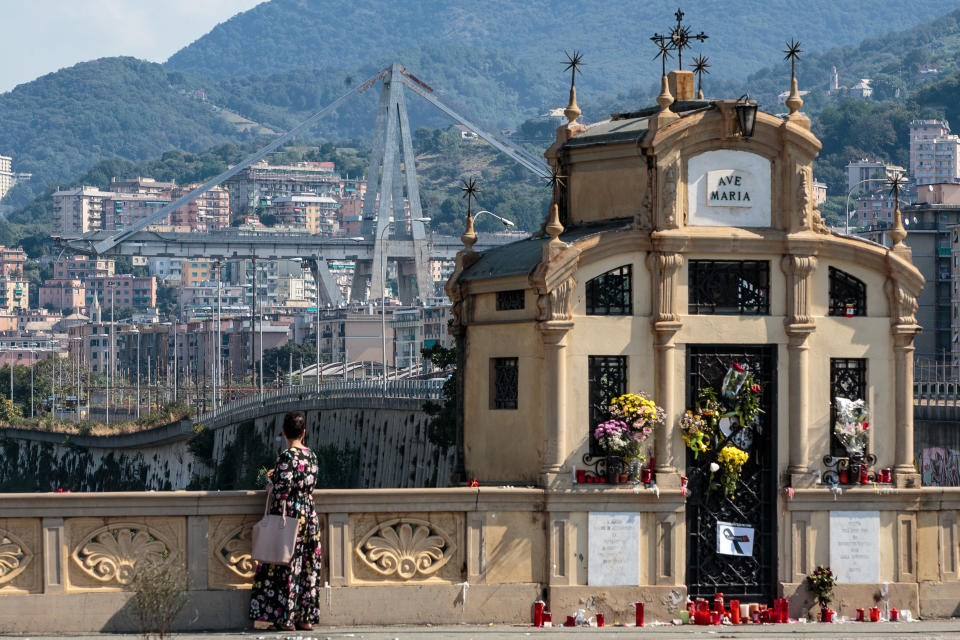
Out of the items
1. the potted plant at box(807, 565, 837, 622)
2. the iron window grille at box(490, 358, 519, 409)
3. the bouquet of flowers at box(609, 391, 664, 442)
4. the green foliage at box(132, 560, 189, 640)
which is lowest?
the potted plant at box(807, 565, 837, 622)

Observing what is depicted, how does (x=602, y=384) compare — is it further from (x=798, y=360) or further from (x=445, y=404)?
(x=445, y=404)

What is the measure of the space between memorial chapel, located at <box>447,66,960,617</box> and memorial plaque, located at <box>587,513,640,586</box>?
0.11 ft

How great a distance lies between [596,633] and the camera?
879 inches

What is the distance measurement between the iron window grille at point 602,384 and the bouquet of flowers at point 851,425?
2.90 meters

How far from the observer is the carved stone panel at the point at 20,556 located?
2181 cm

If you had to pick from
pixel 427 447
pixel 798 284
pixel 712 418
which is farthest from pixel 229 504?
pixel 427 447

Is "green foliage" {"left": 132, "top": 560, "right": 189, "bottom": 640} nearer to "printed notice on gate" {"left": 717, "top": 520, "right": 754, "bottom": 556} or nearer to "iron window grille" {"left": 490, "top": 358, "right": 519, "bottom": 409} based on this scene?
"iron window grille" {"left": 490, "top": 358, "right": 519, "bottom": 409}

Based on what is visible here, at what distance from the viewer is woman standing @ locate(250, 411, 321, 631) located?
2153 centimetres

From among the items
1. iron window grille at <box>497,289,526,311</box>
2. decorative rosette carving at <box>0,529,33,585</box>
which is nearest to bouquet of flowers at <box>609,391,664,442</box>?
iron window grille at <box>497,289,526,311</box>

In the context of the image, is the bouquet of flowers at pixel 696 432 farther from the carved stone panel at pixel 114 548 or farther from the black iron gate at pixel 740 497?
the carved stone panel at pixel 114 548

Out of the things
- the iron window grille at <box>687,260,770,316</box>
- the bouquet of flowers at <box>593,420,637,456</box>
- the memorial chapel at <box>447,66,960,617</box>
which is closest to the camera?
the bouquet of flowers at <box>593,420,637,456</box>

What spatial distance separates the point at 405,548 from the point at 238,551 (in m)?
2.02

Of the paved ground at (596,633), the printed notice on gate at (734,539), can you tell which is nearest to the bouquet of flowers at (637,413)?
the printed notice on gate at (734,539)

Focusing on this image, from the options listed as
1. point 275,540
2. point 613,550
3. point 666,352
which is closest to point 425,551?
point 275,540
